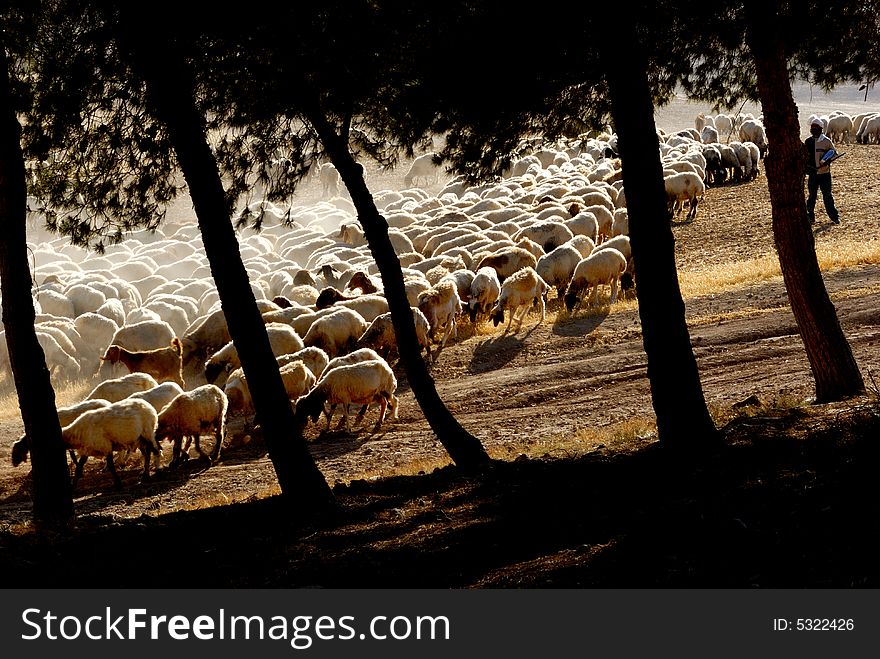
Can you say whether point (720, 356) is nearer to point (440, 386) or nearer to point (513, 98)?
point (440, 386)

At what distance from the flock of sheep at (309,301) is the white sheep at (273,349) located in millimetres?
23

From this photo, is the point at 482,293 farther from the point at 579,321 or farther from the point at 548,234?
the point at 548,234

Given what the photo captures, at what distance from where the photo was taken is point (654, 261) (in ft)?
28.2

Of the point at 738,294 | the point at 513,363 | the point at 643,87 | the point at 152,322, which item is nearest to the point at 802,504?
the point at 643,87

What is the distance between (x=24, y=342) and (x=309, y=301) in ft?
39.5

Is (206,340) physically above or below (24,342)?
below

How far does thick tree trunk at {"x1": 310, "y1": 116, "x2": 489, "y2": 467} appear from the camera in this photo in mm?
10653

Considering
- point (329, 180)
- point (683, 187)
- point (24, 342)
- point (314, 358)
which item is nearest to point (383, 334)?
point (314, 358)

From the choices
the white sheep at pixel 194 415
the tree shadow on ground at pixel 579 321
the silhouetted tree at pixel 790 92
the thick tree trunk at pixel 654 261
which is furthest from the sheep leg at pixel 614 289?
the thick tree trunk at pixel 654 261

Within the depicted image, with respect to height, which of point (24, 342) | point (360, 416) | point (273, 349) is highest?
point (24, 342)

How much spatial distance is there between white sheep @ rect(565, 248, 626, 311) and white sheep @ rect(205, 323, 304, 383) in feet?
17.8

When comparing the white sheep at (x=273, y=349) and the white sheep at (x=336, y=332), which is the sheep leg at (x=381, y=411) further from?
the white sheep at (x=336, y=332)

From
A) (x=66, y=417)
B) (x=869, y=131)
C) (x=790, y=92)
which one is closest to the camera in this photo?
(x=790, y=92)

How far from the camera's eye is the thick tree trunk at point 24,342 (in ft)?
30.2
